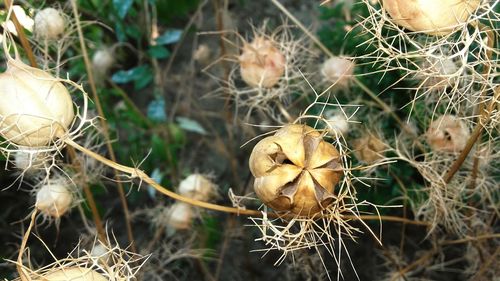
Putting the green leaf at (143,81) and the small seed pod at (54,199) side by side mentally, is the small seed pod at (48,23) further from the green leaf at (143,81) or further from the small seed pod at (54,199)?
the green leaf at (143,81)

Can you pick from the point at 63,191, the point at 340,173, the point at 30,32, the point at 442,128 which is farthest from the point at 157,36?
the point at 340,173

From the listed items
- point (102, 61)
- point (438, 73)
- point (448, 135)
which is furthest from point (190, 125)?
point (438, 73)

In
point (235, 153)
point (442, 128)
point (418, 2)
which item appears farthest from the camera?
point (235, 153)

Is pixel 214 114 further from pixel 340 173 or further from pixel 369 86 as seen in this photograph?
pixel 340 173

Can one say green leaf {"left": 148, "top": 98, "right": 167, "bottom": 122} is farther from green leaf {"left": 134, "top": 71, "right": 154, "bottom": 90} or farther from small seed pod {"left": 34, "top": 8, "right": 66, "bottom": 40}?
small seed pod {"left": 34, "top": 8, "right": 66, "bottom": 40}

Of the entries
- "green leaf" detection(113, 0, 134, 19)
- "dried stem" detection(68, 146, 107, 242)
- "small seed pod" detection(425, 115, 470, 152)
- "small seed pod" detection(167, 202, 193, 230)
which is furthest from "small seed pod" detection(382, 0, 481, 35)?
"green leaf" detection(113, 0, 134, 19)

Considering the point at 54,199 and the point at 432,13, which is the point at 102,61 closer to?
the point at 54,199

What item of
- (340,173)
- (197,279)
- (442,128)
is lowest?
(197,279)

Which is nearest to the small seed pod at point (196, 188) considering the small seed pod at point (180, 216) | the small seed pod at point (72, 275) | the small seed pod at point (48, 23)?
the small seed pod at point (180, 216)
